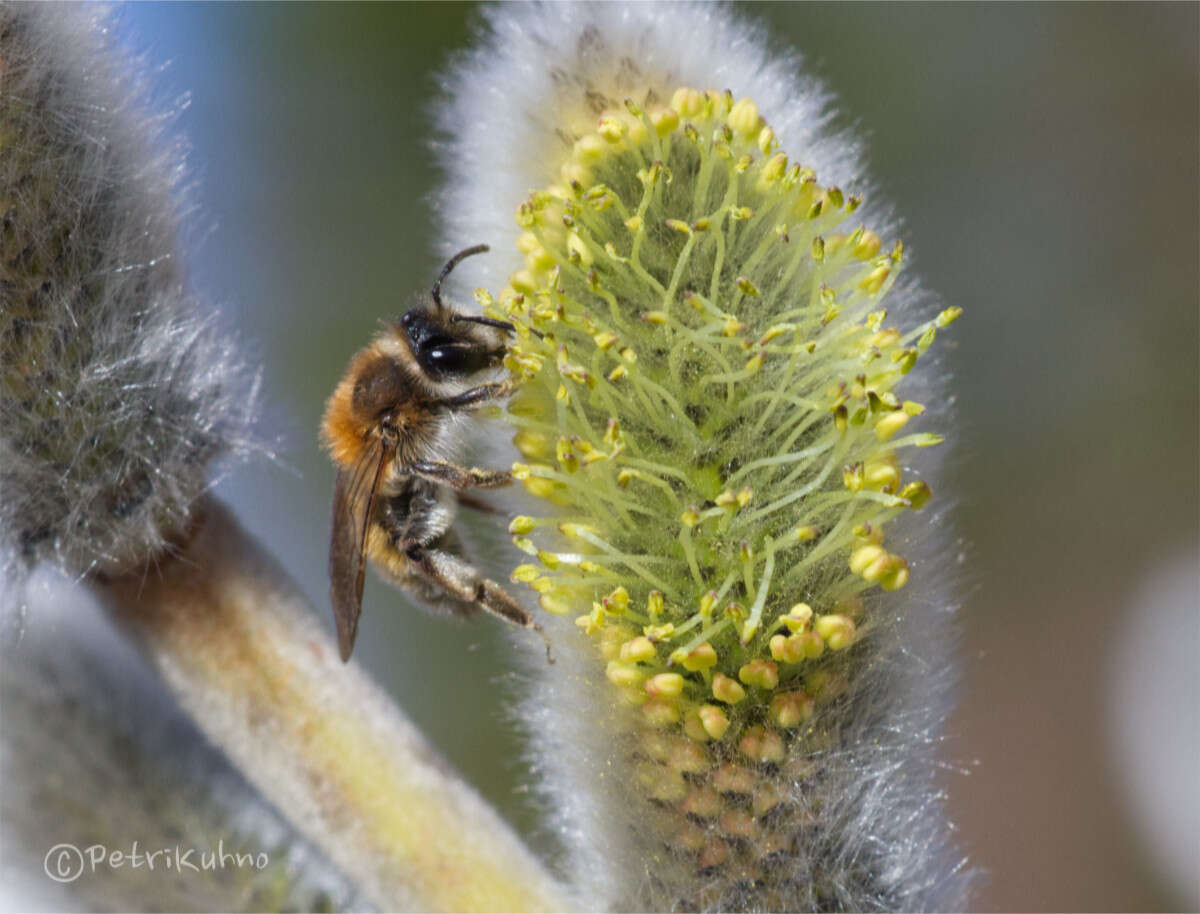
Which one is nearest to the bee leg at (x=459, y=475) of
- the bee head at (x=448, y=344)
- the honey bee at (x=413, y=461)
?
the honey bee at (x=413, y=461)

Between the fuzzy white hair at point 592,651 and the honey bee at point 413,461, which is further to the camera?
the honey bee at point 413,461

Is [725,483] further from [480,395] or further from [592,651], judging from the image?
[480,395]

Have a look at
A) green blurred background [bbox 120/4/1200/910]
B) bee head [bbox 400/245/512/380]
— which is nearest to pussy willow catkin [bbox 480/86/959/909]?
bee head [bbox 400/245/512/380]

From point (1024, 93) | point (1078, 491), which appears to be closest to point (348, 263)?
point (1024, 93)

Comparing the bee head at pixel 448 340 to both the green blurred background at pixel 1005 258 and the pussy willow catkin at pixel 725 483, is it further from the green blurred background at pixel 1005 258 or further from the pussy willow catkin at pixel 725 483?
the green blurred background at pixel 1005 258

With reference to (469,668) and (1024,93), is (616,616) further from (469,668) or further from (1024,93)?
(1024,93)

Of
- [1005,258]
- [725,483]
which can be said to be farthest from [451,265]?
[1005,258]

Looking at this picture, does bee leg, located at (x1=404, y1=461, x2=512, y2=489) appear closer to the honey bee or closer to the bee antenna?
the honey bee
